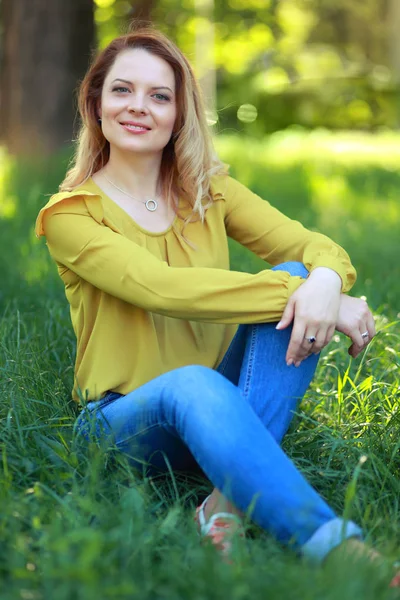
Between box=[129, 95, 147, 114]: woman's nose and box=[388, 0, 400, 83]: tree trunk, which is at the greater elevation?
box=[388, 0, 400, 83]: tree trunk

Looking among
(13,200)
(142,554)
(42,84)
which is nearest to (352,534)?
(142,554)

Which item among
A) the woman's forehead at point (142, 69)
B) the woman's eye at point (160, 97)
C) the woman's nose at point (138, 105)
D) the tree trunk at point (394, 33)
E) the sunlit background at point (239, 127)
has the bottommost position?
the sunlit background at point (239, 127)

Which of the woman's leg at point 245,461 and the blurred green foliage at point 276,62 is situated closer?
the woman's leg at point 245,461

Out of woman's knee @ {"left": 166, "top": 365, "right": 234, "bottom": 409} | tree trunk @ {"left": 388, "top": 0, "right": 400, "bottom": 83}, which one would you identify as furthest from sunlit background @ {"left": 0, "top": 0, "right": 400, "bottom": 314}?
tree trunk @ {"left": 388, "top": 0, "right": 400, "bottom": 83}

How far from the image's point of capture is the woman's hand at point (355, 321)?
2.50 metres

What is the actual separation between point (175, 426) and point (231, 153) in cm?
874

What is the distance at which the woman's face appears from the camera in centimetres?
268

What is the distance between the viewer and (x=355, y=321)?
8.23 ft

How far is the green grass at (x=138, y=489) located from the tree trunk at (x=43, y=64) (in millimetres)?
4442

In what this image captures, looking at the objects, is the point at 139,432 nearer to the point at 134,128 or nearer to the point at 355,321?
the point at 355,321

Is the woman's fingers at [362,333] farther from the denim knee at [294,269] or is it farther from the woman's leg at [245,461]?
the woman's leg at [245,461]

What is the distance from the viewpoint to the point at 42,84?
8.57 m

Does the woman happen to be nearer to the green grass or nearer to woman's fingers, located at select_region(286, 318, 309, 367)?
woman's fingers, located at select_region(286, 318, 309, 367)

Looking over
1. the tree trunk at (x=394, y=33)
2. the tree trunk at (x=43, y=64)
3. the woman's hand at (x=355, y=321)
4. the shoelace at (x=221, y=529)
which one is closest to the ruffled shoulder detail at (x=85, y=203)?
the woman's hand at (x=355, y=321)
